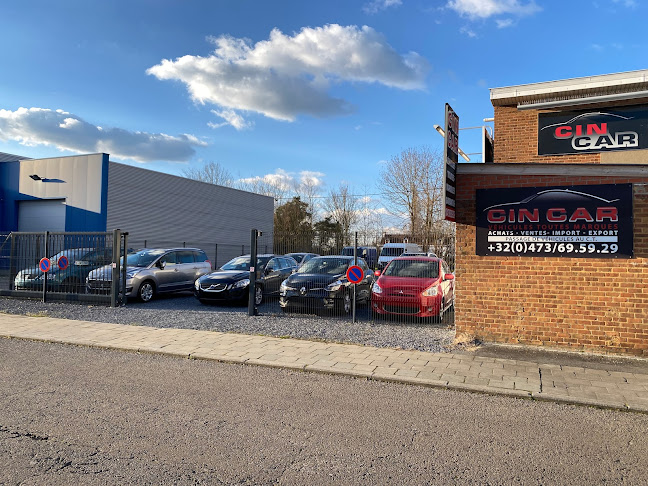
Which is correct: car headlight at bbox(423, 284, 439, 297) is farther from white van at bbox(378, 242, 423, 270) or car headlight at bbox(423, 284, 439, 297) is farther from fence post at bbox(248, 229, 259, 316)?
white van at bbox(378, 242, 423, 270)

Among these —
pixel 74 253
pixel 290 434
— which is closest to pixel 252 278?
pixel 74 253

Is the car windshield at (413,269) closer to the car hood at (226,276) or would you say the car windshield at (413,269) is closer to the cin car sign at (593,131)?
the cin car sign at (593,131)

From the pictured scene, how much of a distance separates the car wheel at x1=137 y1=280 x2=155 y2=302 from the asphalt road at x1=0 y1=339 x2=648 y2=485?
756 cm

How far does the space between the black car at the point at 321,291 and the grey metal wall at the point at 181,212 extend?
13.4 meters

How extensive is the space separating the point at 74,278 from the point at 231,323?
606 centimetres

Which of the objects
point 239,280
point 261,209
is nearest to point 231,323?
point 239,280

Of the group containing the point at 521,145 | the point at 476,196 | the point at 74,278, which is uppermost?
the point at 521,145

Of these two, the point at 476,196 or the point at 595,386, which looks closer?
the point at 595,386

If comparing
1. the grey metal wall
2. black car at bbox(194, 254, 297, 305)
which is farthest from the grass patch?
the grey metal wall

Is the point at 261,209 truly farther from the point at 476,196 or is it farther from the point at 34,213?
the point at 476,196

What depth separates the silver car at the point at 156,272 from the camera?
13414 mm

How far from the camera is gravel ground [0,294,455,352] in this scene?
9.00m

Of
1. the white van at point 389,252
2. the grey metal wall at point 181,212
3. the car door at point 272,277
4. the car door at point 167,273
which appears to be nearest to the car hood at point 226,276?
the car door at point 272,277

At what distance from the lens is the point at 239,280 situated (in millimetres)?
13258
